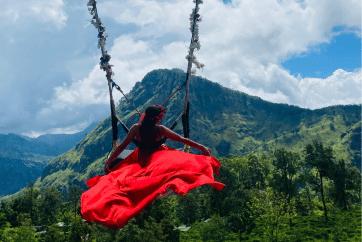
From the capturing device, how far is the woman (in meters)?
4.56

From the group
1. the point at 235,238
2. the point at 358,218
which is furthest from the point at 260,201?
the point at 358,218

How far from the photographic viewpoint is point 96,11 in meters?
7.18

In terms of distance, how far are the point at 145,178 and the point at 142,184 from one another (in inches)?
6.4

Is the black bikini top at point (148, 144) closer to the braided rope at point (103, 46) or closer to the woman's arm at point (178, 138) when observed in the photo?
the woman's arm at point (178, 138)

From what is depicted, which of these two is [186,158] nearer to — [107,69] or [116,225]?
[116,225]

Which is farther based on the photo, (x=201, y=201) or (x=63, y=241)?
(x=201, y=201)

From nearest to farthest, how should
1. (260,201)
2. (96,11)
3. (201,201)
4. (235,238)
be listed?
(96,11), (260,201), (235,238), (201,201)

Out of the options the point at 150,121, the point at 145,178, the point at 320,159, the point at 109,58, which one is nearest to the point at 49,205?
the point at 320,159

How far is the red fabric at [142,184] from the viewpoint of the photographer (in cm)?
452

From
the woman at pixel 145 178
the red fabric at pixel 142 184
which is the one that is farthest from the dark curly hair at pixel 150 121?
the red fabric at pixel 142 184

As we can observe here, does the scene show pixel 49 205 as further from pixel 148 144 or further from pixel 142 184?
pixel 142 184

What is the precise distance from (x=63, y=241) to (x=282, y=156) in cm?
4211

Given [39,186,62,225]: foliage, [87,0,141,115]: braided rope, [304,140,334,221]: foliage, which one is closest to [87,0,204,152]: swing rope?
[87,0,141,115]: braided rope

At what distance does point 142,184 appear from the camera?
491cm
